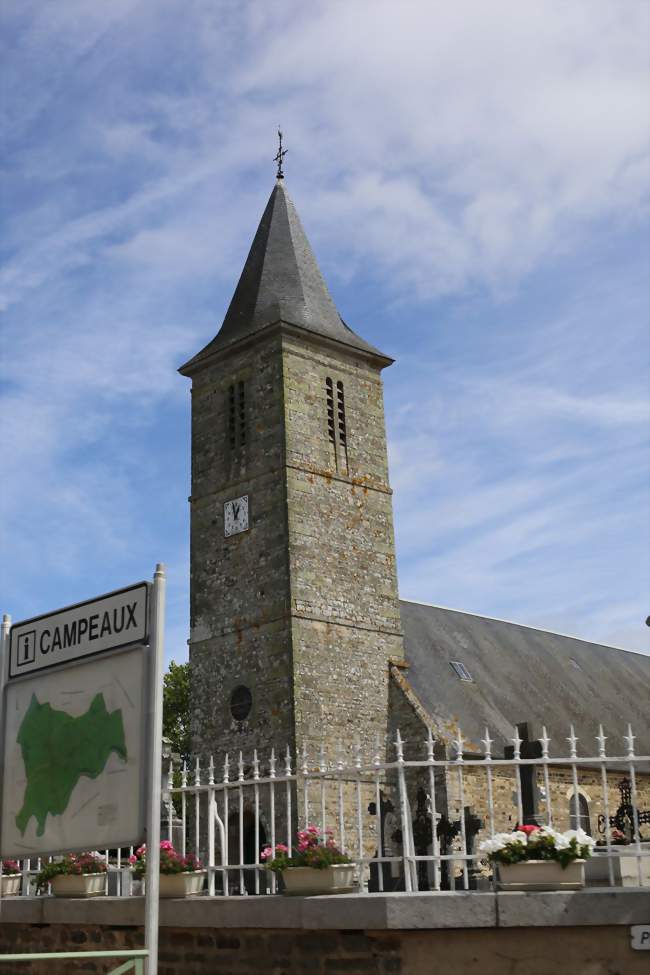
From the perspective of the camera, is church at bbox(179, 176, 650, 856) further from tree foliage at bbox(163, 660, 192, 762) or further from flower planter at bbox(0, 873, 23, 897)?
flower planter at bbox(0, 873, 23, 897)

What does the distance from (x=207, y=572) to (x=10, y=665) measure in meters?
19.7

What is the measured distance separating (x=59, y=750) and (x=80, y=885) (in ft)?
11.3

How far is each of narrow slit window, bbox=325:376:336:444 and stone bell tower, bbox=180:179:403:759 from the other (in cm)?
5

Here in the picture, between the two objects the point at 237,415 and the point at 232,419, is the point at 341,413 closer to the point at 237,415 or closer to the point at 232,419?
the point at 237,415

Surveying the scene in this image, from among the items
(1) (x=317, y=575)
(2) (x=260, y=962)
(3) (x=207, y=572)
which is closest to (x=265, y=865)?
(2) (x=260, y=962)

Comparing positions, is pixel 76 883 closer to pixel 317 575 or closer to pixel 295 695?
pixel 295 695

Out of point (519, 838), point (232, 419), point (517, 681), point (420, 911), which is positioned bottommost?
point (420, 911)

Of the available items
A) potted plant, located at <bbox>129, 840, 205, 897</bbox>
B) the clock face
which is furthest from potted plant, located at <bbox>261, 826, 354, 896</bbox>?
the clock face

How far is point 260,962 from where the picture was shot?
25.6 feet

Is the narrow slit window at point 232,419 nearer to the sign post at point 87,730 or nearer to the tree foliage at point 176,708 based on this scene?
the tree foliage at point 176,708

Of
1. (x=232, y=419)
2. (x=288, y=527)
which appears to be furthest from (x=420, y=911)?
(x=232, y=419)

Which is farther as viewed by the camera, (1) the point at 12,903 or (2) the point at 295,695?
(2) the point at 295,695

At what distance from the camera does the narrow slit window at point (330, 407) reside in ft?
90.1

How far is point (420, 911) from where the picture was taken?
6.99m
